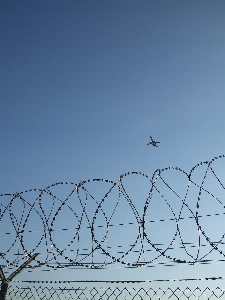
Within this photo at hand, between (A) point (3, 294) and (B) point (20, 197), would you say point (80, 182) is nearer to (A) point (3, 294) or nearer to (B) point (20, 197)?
(B) point (20, 197)

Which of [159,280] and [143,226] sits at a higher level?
[143,226]

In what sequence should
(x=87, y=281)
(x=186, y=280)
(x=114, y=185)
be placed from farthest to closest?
(x=114, y=185) → (x=87, y=281) → (x=186, y=280)

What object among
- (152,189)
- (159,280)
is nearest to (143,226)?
(152,189)

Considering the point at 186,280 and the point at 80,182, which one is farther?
the point at 80,182

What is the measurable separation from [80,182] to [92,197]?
0.50m

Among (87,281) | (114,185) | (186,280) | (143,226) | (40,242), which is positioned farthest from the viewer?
(40,242)

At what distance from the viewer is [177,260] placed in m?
5.53

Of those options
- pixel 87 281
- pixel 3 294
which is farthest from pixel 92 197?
pixel 3 294

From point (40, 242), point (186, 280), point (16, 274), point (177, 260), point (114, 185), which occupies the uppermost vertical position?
point (114, 185)

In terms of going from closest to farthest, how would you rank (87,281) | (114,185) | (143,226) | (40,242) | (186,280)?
(186,280), (87,281), (143,226), (114,185), (40,242)

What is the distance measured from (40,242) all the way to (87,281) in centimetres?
216

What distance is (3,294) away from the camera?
6.28 metres

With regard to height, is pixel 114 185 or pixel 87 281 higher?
pixel 114 185

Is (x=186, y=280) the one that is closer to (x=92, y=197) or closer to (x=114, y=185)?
(x=114, y=185)
